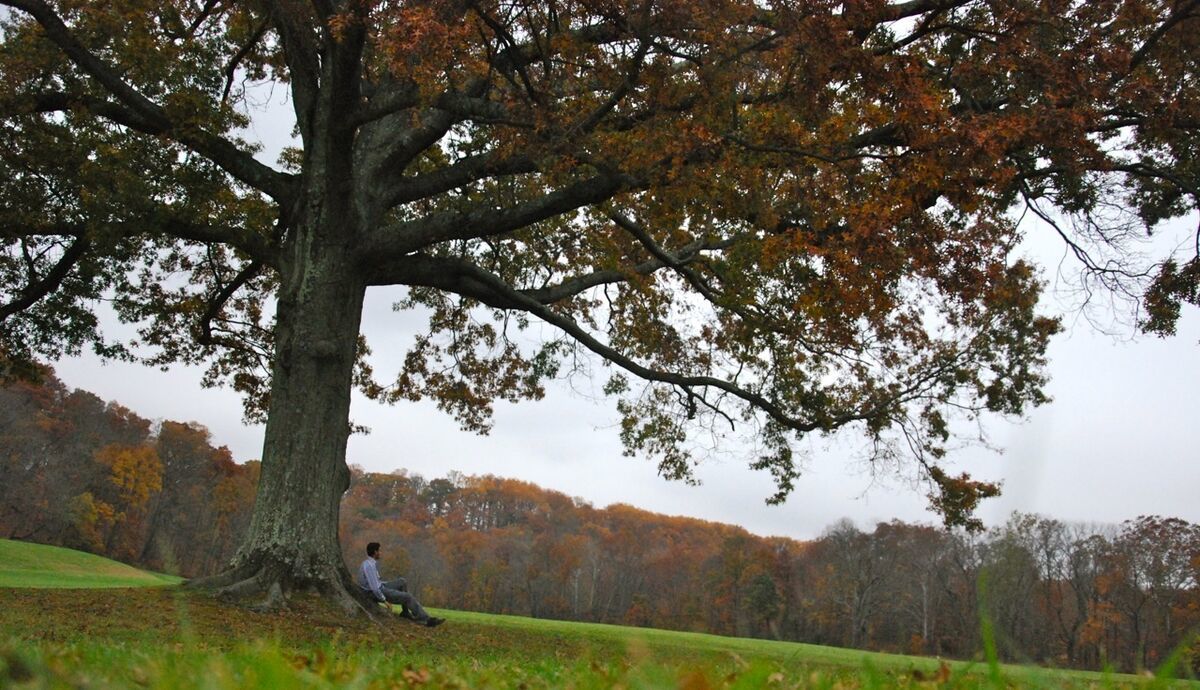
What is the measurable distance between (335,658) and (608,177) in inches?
283

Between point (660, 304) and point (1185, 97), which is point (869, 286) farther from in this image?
point (660, 304)

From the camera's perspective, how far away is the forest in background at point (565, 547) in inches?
1702

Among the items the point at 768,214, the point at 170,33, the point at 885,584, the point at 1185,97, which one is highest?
the point at 170,33

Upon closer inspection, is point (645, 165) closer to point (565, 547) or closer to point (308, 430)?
point (308, 430)

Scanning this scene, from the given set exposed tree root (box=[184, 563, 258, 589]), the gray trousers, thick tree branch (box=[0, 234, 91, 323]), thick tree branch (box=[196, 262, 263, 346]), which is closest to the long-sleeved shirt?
the gray trousers

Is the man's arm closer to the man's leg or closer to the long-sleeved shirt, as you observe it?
the long-sleeved shirt

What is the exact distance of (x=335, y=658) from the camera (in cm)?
385

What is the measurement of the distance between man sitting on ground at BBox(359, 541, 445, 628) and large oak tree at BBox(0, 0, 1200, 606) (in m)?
1.51

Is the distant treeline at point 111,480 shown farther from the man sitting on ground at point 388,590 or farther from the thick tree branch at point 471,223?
the thick tree branch at point 471,223

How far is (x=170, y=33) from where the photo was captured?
13352 millimetres

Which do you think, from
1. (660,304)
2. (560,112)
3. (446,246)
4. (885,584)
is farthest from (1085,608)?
(560,112)

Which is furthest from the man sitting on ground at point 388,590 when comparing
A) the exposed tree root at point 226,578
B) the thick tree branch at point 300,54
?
the thick tree branch at point 300,54

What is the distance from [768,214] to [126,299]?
12185 mm

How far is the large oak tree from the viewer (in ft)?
28.7
